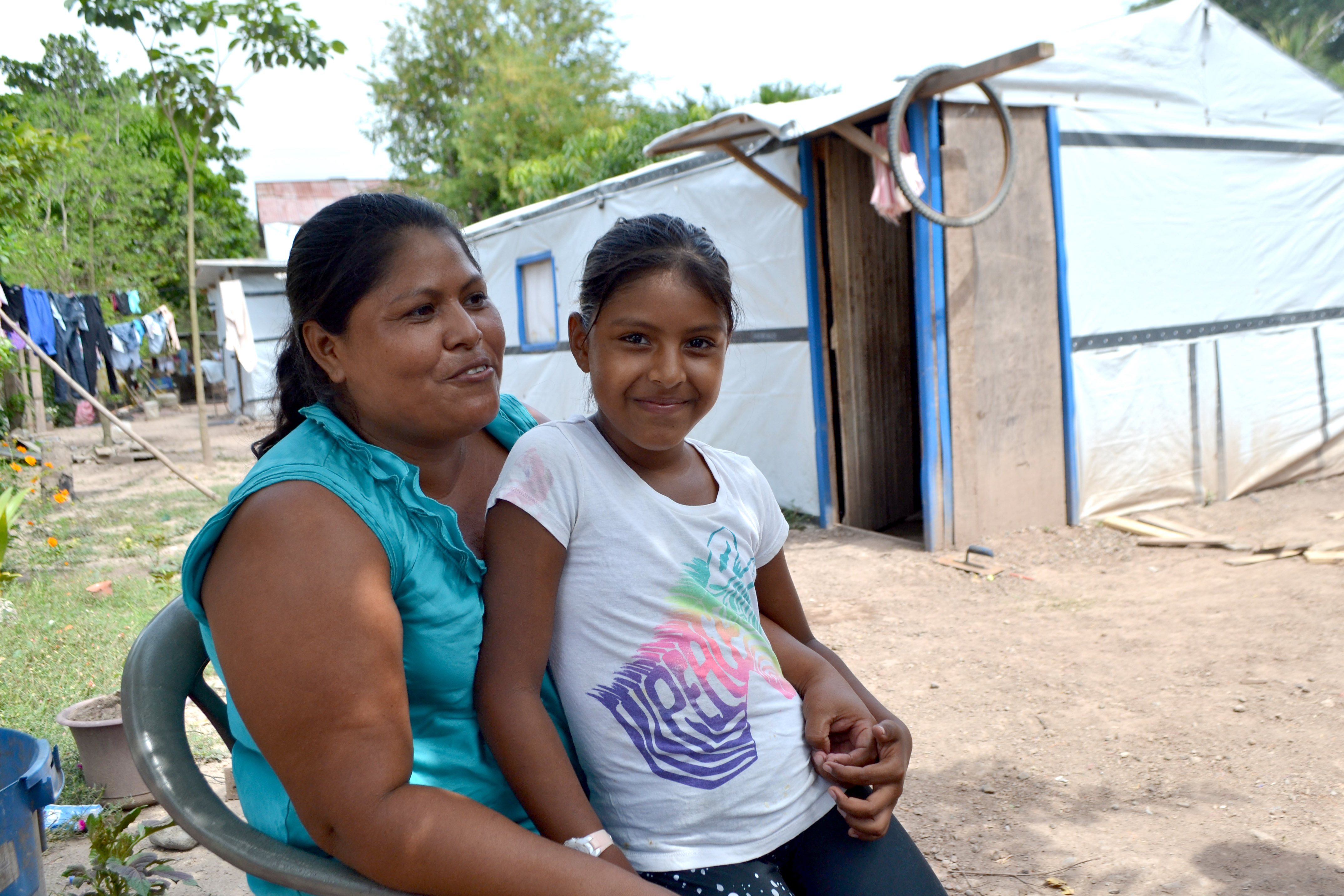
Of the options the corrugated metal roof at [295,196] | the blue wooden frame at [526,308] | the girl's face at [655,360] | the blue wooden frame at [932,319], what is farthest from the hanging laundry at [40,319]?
the corrugated metal roof at [295,196]

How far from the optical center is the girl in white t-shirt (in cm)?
133

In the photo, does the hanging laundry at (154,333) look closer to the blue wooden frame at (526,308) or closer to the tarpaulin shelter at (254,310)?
the tarpaulin shelter at (254,310)

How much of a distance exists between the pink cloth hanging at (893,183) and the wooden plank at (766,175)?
2.44 ft

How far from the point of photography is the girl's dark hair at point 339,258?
136cm

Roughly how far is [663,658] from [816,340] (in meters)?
5.40

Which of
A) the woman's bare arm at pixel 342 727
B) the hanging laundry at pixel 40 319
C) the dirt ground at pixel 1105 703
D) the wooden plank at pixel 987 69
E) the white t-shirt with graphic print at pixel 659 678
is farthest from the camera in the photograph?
the hanging laundry at pixel 40 319

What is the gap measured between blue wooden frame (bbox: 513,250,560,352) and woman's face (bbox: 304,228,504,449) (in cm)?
863

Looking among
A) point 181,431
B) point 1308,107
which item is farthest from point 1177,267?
point 181,431

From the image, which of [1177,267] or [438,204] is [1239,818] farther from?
[1177,267]

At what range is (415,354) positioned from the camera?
1358mm

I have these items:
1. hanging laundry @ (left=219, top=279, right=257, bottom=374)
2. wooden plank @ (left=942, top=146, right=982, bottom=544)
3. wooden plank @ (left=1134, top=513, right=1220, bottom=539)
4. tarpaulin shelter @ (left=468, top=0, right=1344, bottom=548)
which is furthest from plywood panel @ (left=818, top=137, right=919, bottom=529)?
hanging laundry @ (left=219, top=279, right=257, bottom=374)

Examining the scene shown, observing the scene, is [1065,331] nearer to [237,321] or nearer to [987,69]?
[987,69]

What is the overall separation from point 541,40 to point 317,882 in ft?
95.4

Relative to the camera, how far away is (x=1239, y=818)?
288 cm
